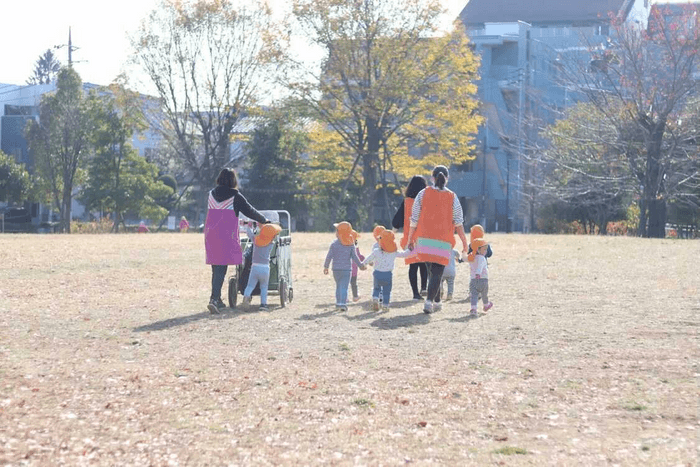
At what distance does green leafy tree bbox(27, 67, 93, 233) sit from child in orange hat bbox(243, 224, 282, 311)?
39803 mm

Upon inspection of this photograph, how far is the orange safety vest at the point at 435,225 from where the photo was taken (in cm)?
1166

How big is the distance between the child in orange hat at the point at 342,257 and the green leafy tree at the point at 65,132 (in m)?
40.1

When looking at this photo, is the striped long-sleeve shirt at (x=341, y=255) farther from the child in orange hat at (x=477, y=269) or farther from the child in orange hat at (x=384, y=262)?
the child in orange hat at (x=477, y=269)

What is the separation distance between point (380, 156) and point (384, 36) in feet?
21.2

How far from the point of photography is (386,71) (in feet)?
136

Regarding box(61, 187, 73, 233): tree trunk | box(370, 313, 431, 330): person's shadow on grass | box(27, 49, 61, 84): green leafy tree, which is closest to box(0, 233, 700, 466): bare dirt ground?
box(370, 313, 431, 330): person's shadow on grass

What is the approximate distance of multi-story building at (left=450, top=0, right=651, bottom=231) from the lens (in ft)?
204

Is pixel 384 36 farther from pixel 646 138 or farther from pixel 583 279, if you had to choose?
pixel 583 279

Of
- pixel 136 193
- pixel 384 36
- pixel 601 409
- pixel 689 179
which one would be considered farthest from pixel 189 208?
pixel 601 409

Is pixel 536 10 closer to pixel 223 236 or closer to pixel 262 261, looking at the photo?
pixel 262 261

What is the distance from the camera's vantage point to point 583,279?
16797 mm

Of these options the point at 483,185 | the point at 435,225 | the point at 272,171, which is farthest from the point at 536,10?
the point at 435,225

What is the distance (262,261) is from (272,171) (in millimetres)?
41930

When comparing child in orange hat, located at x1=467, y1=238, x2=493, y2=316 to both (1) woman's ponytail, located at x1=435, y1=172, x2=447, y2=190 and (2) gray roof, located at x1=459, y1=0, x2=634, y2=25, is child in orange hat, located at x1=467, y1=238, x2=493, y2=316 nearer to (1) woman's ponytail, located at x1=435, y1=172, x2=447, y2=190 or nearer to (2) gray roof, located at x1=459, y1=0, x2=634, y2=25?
(1) woman's ponytail, located at x1=435, y1=172, x2=447, y2=190
